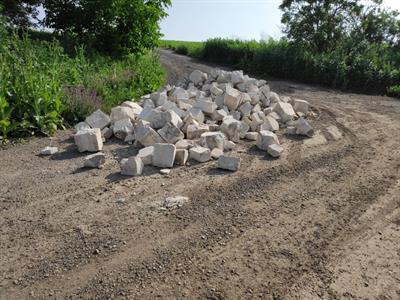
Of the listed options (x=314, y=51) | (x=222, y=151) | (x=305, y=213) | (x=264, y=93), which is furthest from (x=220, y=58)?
(x=305, y=213)

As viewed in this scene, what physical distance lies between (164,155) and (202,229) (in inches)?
62.3

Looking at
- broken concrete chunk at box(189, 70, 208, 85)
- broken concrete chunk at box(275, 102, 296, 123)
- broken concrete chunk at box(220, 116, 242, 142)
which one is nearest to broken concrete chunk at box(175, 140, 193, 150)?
broken concrete chunk at box(220, 116, 242, 142)

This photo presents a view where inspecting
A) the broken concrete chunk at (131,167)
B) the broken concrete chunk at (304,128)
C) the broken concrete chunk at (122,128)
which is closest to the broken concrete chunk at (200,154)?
the broken concrete chunk at (131,167)

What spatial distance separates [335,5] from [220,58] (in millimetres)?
7839

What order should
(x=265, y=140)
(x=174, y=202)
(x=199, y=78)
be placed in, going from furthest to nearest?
(x=199, y=78), (x=265, y=140), (x=174, y=202)

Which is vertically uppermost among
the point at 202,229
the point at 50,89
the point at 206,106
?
the point at 50,89

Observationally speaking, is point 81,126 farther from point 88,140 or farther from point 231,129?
point 231,129

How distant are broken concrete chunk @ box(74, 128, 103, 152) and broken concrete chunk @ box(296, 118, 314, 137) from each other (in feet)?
11.5

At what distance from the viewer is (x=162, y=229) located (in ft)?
11.6

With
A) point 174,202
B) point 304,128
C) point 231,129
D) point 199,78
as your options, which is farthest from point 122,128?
point 199,78

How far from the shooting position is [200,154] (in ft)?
17.0

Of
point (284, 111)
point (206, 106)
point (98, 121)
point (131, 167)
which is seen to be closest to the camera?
point (131, 167)

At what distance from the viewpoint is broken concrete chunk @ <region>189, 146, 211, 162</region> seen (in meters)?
5.19

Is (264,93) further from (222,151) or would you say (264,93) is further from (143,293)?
(143,293)
